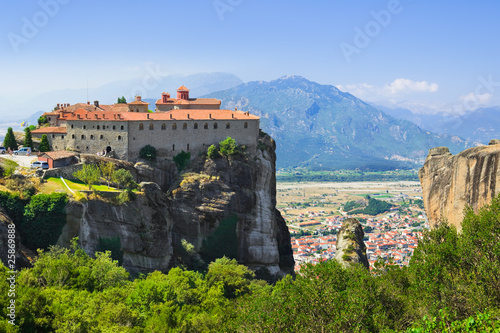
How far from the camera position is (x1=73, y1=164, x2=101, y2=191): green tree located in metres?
59.8

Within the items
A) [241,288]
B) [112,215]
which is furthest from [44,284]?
[241,288]

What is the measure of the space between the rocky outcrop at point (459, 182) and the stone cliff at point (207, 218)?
112ft

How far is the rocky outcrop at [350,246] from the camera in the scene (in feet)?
189

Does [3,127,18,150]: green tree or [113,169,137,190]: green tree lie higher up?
[3,127,18,150]: green tree

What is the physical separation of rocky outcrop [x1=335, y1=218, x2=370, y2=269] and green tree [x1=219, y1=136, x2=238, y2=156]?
19263mm

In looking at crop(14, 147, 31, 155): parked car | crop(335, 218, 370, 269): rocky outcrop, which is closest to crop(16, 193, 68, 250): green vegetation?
crop(14, 147, 31, 155): parked car

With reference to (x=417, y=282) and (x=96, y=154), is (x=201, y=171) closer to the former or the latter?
(x=96, y=154)

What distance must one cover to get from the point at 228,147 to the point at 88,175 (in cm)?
2237

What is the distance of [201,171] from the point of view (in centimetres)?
7531

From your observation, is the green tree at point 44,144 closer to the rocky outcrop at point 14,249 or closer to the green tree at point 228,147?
the rocky outcrop at point 14,249

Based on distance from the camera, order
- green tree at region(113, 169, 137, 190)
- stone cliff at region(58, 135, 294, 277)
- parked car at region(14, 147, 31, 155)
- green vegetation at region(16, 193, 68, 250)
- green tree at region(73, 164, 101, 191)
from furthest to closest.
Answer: parked car at region(14, 147, 31, 155) → green tree at region(113, 169, 137, 190) → stone cliff at region(58, 135, 294, 277) → green tree at region(73, 164, 101, 191) → green vegetation at region(16, 193, 68, 250)

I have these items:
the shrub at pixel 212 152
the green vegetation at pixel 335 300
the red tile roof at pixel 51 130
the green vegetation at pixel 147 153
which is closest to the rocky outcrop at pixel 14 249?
the green vegetation at pixel 335 300

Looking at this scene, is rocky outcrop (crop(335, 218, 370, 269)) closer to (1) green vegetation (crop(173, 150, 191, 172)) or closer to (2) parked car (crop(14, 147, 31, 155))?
(1) green vegetation (crop(173, 150, 191, 172))

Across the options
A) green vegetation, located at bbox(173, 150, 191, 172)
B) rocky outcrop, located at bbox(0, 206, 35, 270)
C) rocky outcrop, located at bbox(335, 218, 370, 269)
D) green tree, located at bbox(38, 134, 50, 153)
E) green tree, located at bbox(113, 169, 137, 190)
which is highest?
green tree, located at bbox(38, 134, 50, 153)
